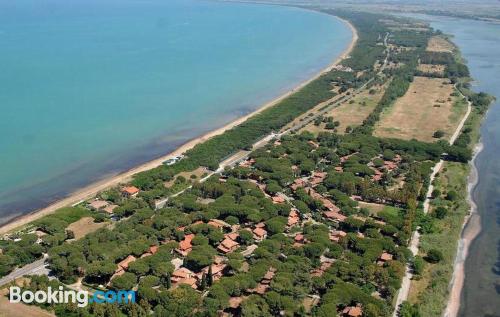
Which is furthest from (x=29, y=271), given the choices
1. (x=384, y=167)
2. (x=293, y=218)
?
(x=384, y=167)

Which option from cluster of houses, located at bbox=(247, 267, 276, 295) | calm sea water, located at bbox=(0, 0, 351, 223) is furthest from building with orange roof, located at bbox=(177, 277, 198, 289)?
calm sea water, located at bbox=(0, 0, 351, 223)

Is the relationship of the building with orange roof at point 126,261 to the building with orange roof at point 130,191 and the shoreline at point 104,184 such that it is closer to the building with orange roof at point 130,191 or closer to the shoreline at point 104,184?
the building with orange roof at point 130,191

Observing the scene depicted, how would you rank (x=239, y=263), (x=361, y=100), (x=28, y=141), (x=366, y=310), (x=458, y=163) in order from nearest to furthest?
(x=366, y=310), (x=239, y=263), (x=458, y=163), (x=28, y=141), (x=361, y=100)

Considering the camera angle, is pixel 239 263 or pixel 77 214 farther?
pixel 77 214

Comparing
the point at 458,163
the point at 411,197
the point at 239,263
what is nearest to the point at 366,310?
the point at 239,263

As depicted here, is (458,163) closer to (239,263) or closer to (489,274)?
(489,274)

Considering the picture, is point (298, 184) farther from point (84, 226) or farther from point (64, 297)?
point (64, 297)
